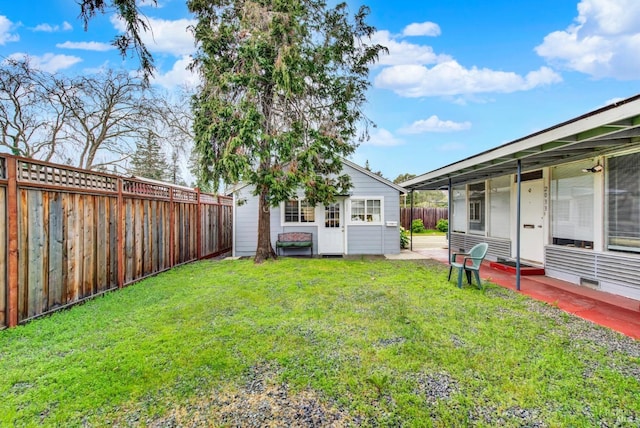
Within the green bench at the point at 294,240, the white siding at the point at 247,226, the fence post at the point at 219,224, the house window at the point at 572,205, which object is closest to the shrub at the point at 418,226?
the green bench at the point at 294,240

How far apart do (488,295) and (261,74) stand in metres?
6.83

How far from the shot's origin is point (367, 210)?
33.7ft

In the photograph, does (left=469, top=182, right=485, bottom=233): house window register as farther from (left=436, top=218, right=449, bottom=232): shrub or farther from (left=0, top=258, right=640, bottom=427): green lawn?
(left=436, top=218, right=449, bottom=232): shrub

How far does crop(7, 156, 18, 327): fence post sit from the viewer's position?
3305 mm

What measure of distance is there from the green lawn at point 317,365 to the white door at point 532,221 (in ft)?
8.66

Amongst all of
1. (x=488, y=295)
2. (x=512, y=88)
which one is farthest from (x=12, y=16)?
(x=512, y=88)

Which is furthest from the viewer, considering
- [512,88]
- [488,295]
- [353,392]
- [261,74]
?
[512,88]

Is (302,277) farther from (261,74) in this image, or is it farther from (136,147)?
(136,147)

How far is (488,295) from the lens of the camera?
495 centimetres

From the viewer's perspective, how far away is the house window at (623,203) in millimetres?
4352

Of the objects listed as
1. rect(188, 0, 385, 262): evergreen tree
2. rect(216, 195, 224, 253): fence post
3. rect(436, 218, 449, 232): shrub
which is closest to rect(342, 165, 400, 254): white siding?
rect(188, 0, 385, 262): evergreen tree

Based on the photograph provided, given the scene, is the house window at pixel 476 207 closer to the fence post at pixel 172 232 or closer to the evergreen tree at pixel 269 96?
the evergreen tree at pixel 269 96

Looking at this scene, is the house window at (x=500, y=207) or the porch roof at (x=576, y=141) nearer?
the porch roof at (x=576, y=141)

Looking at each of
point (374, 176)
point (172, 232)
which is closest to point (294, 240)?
point (374, 176)
